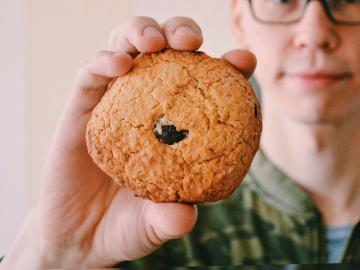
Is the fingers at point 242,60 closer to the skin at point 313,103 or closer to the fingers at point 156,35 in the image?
the fingers at point 156,35

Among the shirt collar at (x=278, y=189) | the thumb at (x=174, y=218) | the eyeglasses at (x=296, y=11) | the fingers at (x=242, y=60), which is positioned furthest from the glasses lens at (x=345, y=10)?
the thumb at (x=174, y=218)

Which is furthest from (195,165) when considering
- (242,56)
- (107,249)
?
(107,249)

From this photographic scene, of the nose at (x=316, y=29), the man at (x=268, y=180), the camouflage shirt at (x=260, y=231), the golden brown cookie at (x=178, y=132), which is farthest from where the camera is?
the camouflage shirt at (x=260, y=231)

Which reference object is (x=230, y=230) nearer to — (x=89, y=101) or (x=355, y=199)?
(x=355, y=199)

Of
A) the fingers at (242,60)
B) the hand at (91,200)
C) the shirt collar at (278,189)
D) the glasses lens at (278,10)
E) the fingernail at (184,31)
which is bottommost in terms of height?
the shirt collar at (278,189)

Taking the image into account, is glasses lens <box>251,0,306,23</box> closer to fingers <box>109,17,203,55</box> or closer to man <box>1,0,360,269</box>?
man <box>1,0,360,269</box>

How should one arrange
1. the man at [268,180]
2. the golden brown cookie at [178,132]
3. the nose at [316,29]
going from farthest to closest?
the nose at [316,29], the man at [268,180], the golden brown cookie at [178,132]

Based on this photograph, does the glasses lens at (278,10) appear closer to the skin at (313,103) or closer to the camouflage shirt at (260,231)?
the skin at (313,103)

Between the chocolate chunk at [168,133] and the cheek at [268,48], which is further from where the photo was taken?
the cheek at [268,48]

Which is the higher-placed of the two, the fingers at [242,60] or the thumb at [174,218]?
the fingers at [242,60]
